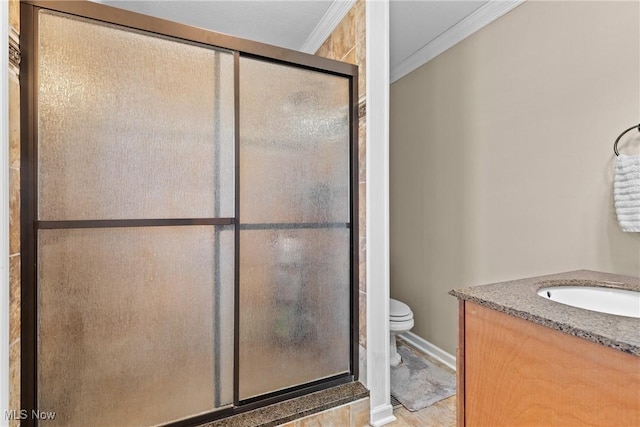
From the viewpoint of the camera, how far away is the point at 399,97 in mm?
2916

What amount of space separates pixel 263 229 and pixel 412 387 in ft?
4.86

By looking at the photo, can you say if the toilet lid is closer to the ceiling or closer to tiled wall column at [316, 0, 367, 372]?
tiled wall column at [316, 0, 367, 372]

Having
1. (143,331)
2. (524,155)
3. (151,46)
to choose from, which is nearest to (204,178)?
(151,46)

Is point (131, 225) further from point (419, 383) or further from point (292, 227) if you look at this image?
point (419, 383)

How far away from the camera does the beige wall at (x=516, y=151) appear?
4.89 ft

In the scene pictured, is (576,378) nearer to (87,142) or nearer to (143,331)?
(143,331)

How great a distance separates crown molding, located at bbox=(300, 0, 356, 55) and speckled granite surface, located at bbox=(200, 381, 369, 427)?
85.1 inches

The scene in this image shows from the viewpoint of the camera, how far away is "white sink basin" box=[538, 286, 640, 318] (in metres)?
1.11

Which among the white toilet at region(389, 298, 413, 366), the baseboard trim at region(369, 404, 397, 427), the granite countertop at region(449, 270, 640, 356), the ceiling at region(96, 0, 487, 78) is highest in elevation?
the ceiling at region(96, 0, 487, 78)

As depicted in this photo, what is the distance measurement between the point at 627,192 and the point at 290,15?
2069mm

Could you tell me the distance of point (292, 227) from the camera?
5.29 ft

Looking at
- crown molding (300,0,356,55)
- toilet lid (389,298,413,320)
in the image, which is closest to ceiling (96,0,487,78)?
crown molding (300,0,356,55)
